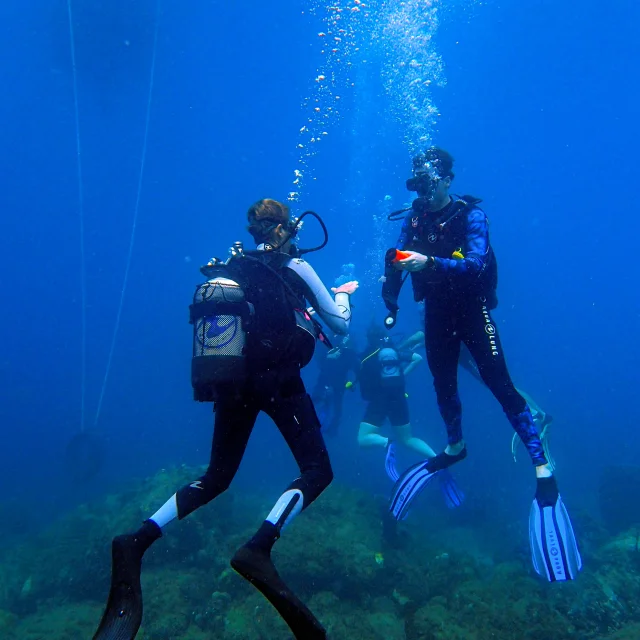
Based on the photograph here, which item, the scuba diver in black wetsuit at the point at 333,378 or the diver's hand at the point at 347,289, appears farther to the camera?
the scuba diver in black wetsuit at the point at 333,378

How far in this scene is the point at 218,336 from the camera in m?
2.73

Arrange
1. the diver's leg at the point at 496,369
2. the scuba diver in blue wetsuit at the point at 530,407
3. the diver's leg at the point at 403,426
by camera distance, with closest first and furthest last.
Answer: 1. the diver's leg at the point at 496,369
2. the scuba diver in blue wetsuit at the point at 530,407
3. the diver's leg at the point at 403,426

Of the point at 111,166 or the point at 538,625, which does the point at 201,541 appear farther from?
the point at 111,166

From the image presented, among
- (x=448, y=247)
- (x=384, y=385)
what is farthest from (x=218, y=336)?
(x=384, y=385)

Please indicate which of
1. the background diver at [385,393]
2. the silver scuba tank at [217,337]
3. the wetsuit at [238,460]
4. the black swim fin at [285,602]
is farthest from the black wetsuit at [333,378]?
the black swim fin at [285,602]

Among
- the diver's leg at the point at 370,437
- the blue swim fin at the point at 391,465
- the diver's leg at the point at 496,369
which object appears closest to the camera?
the diver's leg at the point at 496,369

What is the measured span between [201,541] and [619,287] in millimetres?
178460

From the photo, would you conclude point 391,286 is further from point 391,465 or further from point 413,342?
point 413,342

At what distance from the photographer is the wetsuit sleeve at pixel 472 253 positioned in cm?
380

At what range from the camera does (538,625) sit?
207 inches

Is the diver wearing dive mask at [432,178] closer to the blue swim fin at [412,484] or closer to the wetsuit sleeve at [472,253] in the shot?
the wetsuit sleeve at [472,253]

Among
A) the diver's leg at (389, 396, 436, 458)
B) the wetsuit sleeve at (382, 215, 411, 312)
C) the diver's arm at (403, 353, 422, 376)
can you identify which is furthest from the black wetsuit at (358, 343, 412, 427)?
the wetsuit sleeve at (382, 215, 411, 312)

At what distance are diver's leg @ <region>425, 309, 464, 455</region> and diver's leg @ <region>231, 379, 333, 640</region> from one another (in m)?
2.31

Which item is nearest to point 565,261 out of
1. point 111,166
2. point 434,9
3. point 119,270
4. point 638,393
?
point 638,393
